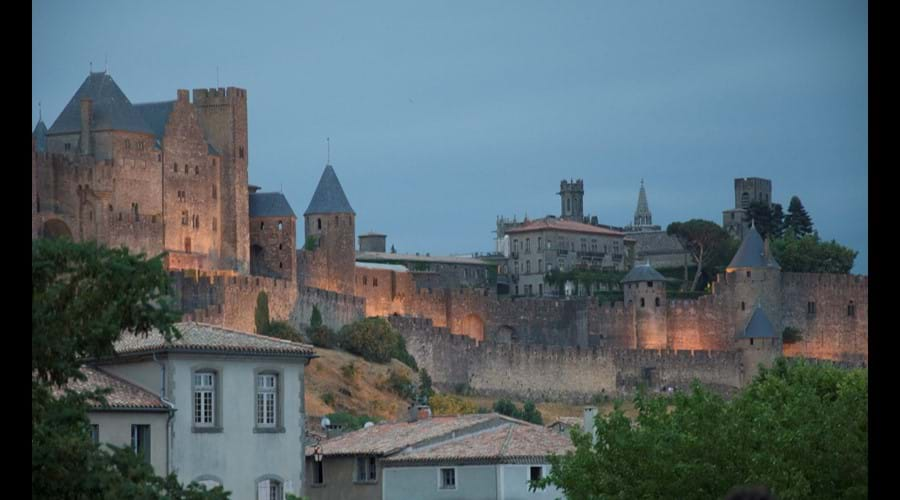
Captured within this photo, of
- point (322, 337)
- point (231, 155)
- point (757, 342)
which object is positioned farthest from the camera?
point (757, 342)

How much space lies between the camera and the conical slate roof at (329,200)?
2884 inches

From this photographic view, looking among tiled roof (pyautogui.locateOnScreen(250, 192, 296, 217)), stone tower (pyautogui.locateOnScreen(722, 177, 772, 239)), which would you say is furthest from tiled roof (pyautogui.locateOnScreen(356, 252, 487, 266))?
tiled roof (pyautogui.locateOnScreen(250, 192, 296, 217))

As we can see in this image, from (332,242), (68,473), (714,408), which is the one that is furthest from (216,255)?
(68,473)

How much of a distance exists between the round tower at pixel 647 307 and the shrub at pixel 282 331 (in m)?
21.3

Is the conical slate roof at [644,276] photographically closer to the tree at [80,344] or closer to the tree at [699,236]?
the tree at [699,236]

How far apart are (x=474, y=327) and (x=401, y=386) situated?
15.8 metres

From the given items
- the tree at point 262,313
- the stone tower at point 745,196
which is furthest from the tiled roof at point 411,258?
the tree at point 262,313

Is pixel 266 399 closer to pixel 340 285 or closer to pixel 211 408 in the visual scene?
pixel 211 408

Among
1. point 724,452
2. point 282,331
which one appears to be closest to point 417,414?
point 724,452

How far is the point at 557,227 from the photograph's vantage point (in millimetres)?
101500

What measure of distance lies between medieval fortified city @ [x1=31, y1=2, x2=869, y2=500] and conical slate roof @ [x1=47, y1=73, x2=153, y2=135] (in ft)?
0.38

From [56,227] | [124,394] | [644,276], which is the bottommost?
[124,394]
